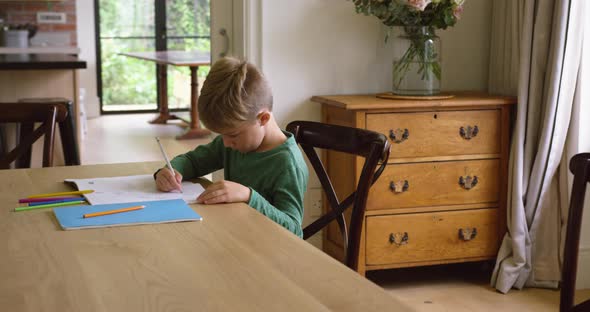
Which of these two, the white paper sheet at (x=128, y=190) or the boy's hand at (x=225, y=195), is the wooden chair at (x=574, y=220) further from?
the white paper sheet at (x=128, y=190)

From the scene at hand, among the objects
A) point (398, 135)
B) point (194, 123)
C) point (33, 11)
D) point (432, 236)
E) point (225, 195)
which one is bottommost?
point (194, 123)

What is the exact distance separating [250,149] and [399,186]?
1.44 m

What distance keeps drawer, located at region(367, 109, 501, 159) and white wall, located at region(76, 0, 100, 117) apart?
6323mm

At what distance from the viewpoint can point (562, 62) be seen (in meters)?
3.11

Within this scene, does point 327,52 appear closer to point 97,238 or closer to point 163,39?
point 97,238

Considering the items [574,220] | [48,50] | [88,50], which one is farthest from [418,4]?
[88,50]

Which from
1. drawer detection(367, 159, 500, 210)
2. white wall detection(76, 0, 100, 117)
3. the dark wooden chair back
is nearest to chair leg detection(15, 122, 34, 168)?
the dark wooden chair back

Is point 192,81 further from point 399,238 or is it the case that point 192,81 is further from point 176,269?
point 176,269

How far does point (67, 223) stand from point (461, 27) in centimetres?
258

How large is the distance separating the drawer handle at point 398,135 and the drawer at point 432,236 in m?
0.32

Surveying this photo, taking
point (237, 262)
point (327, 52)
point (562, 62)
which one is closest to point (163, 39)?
point (327, 52)

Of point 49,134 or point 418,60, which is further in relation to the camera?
point 418,60

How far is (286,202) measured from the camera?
1.78 m

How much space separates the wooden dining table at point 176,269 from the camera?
1.07m
